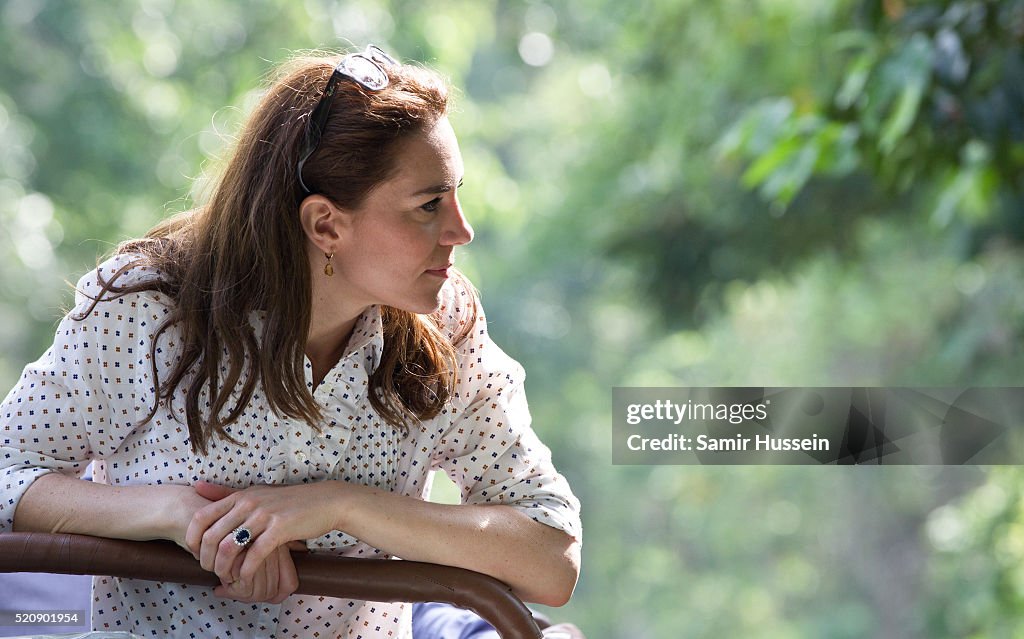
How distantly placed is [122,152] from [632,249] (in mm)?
2215

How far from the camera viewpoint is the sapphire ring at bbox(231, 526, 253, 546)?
0.99 metres

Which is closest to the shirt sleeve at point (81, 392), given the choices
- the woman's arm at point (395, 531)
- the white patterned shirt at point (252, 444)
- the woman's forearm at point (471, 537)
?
the white patterned shirt at point (252, 444)

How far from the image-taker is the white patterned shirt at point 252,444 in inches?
43.0

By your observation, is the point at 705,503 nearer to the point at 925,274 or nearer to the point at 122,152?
the point at 925,274

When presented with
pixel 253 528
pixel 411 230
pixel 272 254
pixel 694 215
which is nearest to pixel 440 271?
pixel 411 230

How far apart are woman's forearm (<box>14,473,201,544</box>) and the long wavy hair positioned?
0.29 feet

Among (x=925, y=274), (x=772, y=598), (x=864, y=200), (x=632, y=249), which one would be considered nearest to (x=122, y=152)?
(x=632, y=249)

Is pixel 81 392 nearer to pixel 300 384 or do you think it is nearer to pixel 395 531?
pixel 300 384

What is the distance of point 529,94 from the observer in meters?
8.07

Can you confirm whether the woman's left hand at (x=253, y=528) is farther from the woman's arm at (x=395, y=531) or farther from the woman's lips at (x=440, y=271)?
the woman's lips at (x=440, y=271)

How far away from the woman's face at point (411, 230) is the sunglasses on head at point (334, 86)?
7 centimetres

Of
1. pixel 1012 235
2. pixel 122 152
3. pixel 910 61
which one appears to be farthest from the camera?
pixel 122 152

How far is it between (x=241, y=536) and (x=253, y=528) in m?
0.01

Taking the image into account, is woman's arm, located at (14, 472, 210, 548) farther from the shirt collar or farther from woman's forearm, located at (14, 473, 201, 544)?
the shirt collar
